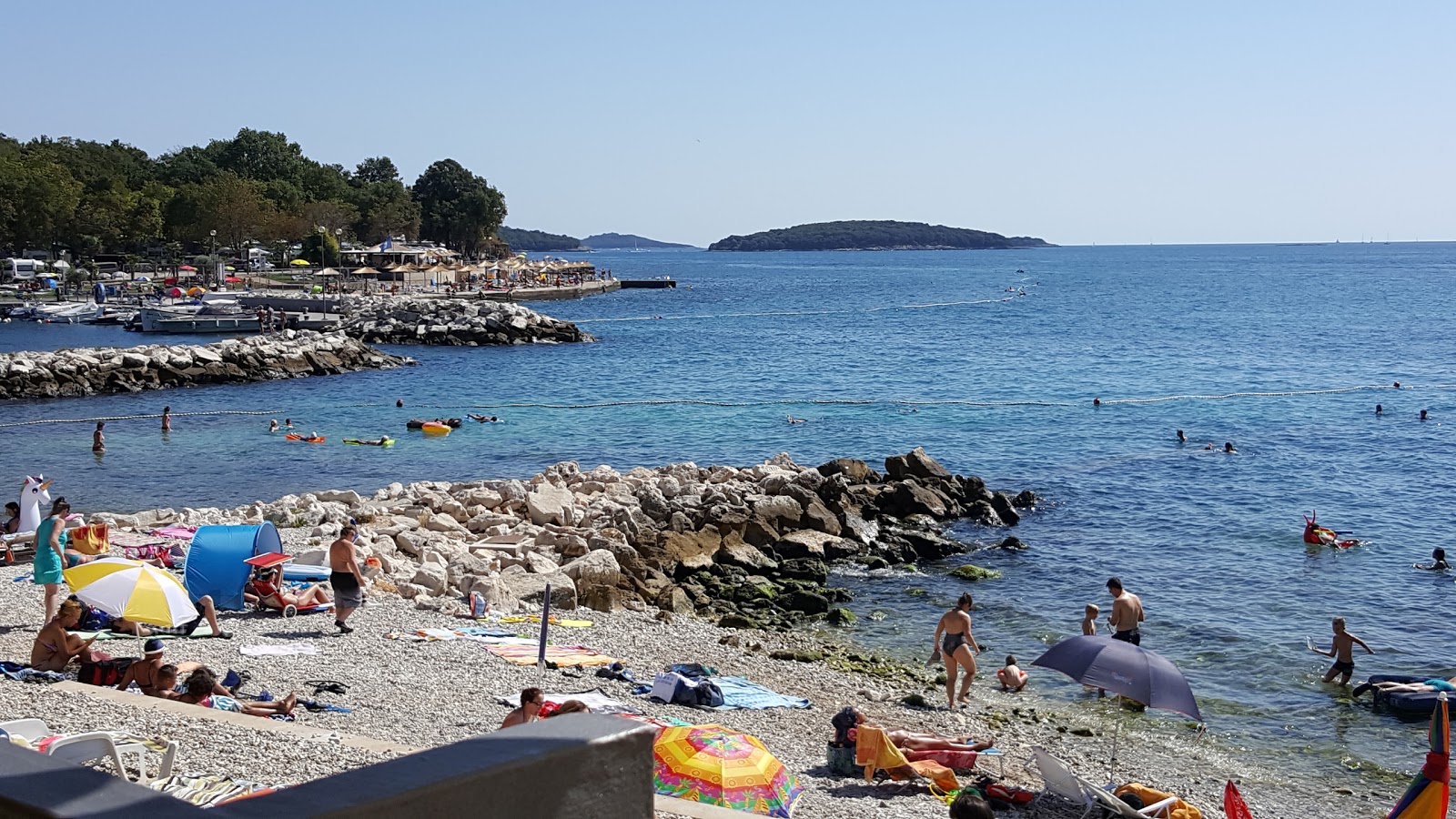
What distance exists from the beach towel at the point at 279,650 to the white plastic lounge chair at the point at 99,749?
12.8 ft

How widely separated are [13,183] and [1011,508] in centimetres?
8468

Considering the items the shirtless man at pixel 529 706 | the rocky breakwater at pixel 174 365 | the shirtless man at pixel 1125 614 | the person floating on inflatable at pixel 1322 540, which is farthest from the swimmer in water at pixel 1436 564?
the rocky breakwater at pixel 174 365

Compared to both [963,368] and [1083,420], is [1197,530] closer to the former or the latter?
[1083,420]

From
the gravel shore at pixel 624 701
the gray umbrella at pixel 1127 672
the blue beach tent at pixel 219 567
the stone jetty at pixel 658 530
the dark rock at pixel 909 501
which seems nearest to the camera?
the gravel shore at pixel 624 701

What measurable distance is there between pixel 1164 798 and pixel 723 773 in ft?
13.3

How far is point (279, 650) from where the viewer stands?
13.6 meters

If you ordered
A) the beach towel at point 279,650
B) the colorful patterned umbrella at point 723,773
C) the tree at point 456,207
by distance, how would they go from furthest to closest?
1. the tree at point 456,207
2. the beach towel at point 279,650
3. the colorful patterned umbrella at point 723,773

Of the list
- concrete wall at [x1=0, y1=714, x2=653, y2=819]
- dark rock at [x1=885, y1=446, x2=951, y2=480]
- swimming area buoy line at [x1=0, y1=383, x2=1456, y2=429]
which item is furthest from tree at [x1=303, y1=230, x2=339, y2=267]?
concrete wall at [x1=0, y1=714, x2=653, y2=819]

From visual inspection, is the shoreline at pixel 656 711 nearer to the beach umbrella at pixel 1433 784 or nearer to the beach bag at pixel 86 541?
the beach bag at pixel 86 541

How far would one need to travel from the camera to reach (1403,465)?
32062 mm

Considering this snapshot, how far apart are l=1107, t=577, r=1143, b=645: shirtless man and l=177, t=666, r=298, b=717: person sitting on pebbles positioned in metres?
9.67

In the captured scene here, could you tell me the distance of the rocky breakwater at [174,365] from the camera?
44219 millimetres

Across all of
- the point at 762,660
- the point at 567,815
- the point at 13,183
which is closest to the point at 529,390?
the point at 762,660

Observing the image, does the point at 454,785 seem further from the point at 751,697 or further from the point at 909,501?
the point at 909,501
